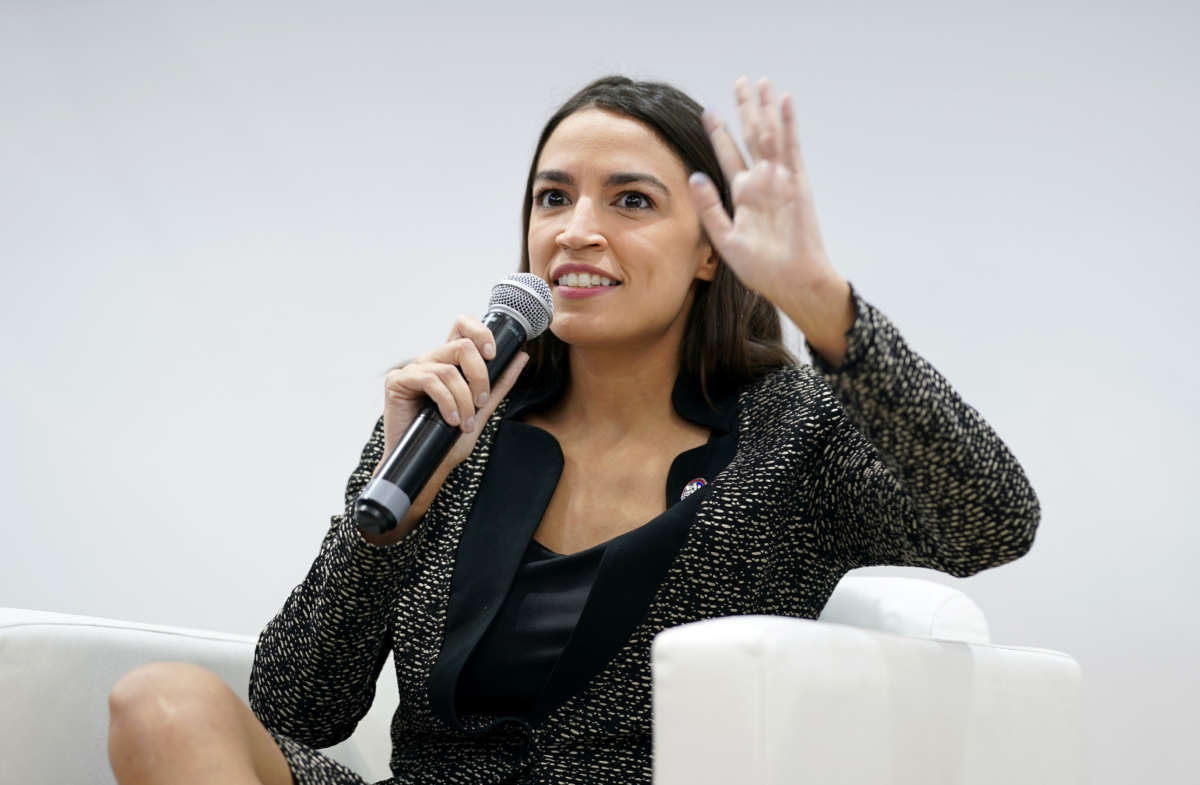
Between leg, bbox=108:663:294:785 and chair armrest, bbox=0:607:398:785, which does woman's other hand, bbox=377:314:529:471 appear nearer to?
leg, bbox=108:663:294:785

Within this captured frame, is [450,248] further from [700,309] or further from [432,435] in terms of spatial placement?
[432,435]

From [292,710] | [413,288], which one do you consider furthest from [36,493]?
[292,710]

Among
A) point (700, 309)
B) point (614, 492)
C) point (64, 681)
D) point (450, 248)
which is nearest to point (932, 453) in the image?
point (614, 492)

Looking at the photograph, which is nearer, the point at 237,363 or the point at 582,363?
the point at 582,363

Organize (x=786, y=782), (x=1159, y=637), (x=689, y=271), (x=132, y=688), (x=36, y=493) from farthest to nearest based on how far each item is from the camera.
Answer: (x=36, y=493) < (x=1159, y=637) < (x=689, y=271) < (x=132, y=688) < (x=786, y=782)

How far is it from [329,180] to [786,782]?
72.6 inches

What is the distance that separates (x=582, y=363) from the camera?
156 cm

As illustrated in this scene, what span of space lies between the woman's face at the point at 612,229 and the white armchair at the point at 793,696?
0.44 metres

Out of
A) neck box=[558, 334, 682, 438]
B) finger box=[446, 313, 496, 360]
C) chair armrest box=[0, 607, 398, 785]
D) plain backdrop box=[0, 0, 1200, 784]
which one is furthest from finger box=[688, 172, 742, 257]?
plain backdrop box=[0, 0, 1200, 784]

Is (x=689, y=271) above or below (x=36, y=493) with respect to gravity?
above

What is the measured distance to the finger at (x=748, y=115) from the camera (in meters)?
1.04

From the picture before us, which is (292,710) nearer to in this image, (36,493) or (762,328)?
(762,328)

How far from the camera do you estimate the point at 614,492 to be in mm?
1454

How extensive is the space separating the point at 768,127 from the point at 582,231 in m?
0.42
